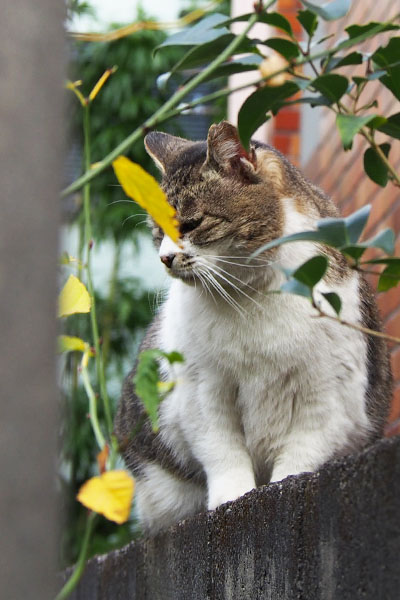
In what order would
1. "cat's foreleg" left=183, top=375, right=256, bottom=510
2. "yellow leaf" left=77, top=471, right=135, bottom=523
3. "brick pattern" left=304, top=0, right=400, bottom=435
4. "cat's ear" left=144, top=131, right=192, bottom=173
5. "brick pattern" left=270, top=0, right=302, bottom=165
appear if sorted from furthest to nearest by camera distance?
"brick pattern" left=270, top=0, right=302, bottom=165 < "brick pattern" left=304, top=0, right=400, bottom=435 < "cat's ear" left=144, top=131, right=192, bottom=173 < "cat's foreleg" left=183, top=375, right=256, bottom=510 < "yellow leaf" left=77, top=471, right=135, bottom=523

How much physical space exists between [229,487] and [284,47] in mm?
1239

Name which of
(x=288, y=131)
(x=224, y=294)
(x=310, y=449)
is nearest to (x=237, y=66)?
(x=224, y=294)

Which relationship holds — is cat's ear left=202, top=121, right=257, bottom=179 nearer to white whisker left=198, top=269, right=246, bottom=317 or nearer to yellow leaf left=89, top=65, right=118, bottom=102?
Result: white whisker left=198, top=269, right=246, bottom=317

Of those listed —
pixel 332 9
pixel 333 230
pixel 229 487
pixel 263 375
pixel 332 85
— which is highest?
pixel 332 9

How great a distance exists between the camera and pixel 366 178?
328 cm

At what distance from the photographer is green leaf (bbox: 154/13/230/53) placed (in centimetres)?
117

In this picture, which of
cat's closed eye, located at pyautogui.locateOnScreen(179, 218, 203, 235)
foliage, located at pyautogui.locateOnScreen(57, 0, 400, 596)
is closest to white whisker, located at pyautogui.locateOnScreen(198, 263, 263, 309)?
cat's closed eye, located at pyautogui.locateOnScreen(179, 218, 203, 235)

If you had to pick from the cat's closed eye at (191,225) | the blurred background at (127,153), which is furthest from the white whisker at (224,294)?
the blurred background at (127,153)

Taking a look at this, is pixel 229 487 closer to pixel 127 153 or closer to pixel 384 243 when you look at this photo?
pixel 384 243

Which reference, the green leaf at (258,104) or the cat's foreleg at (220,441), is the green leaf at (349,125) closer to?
the green leaf at (258,104)

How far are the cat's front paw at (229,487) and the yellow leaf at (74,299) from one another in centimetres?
121

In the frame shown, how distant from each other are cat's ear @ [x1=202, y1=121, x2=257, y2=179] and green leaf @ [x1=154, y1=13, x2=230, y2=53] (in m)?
0.93

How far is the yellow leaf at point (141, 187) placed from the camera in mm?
796

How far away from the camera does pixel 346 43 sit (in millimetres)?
1046
